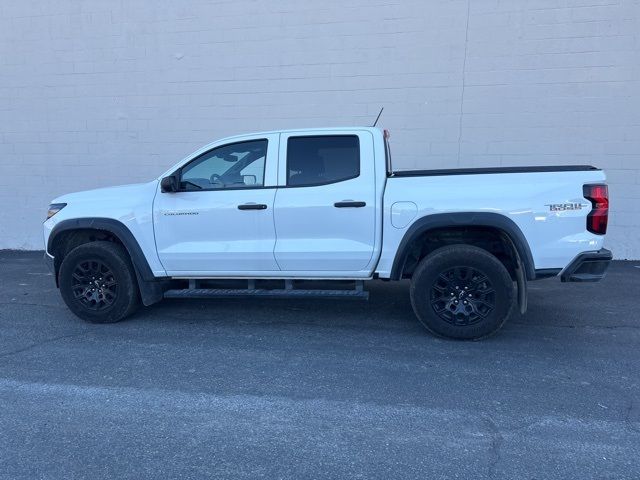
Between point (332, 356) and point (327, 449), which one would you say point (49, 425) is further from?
point (332, 356)

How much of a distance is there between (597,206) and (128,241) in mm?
4620

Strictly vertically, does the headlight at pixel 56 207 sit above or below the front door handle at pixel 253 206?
below

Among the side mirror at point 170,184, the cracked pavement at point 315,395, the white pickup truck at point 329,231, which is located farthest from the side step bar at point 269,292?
the side mirror at point 170,184

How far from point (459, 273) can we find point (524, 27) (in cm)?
544

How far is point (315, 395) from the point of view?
4.30 m

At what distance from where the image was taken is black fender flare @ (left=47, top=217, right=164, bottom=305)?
5.86 meters

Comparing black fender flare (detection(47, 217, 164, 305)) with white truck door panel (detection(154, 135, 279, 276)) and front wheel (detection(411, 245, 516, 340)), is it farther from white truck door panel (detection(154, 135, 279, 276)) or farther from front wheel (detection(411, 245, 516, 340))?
front wheel (detection(411, 245, 516, 340))

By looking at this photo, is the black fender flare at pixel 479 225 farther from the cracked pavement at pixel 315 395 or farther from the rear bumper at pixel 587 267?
the cracked pavement at pixel 315 395

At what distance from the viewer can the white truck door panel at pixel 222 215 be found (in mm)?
5637

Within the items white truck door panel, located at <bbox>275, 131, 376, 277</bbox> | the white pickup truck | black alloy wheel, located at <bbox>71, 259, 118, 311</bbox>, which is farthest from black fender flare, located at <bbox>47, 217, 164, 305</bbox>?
white truck door panel, located at <bbox>275, 131, 376, 277</bbox>

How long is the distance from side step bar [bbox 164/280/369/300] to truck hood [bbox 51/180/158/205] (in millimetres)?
1076

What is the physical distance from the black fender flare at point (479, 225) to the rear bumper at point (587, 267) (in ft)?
1.06

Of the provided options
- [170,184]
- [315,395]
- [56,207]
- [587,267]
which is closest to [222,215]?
[170,184]

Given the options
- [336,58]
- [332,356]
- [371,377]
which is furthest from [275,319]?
[336,58]
